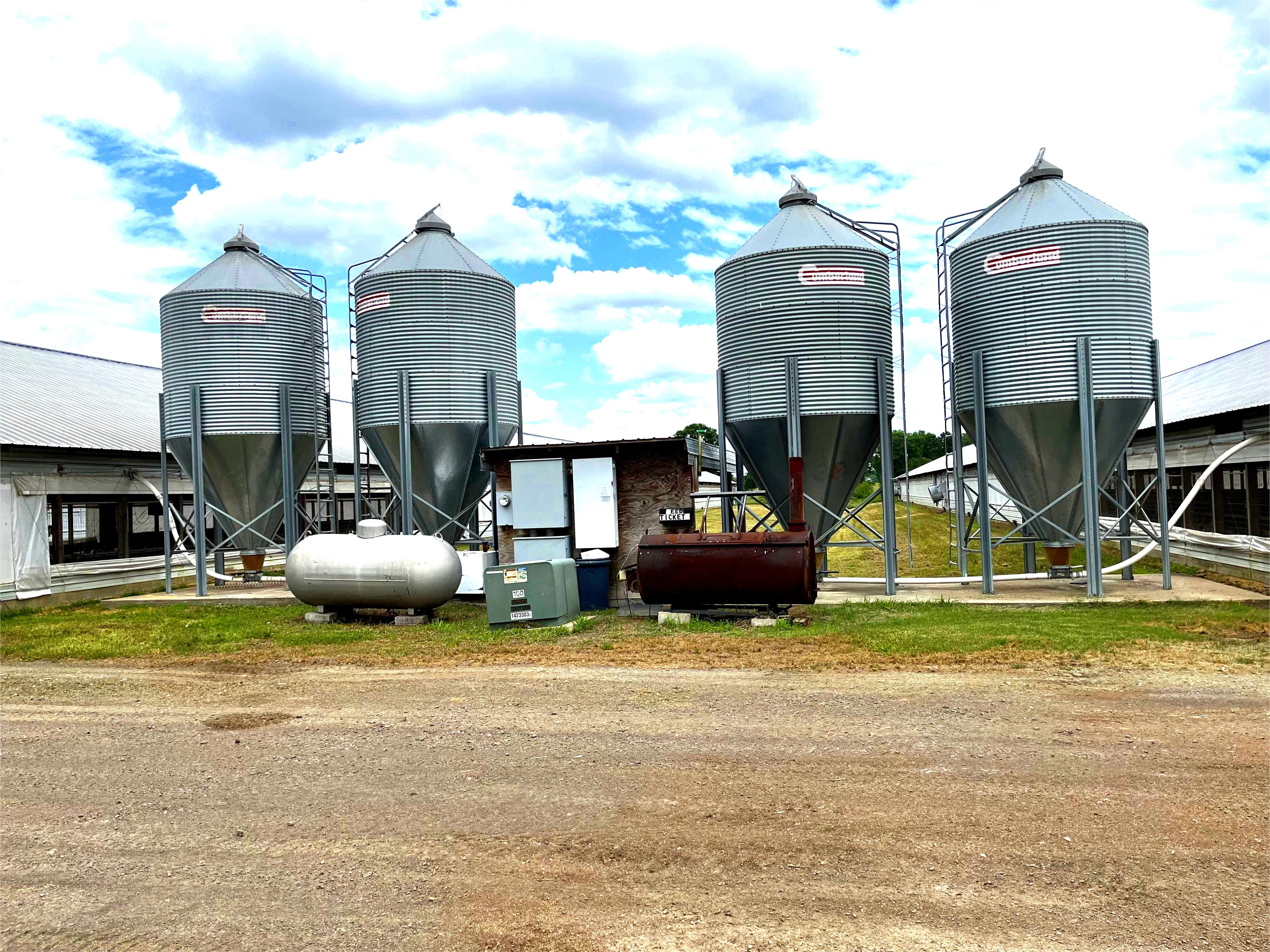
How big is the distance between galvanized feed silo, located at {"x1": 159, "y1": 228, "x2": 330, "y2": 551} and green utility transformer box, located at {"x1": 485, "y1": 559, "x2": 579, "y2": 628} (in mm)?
8640

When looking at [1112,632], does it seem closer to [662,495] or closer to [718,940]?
[662,495]

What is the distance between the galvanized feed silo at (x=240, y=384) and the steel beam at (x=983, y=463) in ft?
49.0

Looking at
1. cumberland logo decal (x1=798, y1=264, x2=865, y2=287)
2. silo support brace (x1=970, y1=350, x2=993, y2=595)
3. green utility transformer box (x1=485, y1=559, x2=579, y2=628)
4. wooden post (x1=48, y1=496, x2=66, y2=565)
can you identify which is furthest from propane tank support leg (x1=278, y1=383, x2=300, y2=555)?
silo support brace (x1=970, y1=350, x2=993, y2=595)

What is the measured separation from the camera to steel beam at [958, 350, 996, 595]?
666 inches

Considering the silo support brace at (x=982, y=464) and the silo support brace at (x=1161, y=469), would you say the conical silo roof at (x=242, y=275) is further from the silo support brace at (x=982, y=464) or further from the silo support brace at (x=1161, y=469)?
the silo support brace at (x=1161, y=469)

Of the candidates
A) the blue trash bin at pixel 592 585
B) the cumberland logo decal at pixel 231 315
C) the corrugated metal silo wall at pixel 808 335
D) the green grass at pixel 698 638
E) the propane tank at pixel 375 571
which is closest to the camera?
the green grass at pixel 698 638

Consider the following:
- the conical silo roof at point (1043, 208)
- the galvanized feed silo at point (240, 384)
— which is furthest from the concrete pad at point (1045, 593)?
the galvanized feed silo at point (240, 384)

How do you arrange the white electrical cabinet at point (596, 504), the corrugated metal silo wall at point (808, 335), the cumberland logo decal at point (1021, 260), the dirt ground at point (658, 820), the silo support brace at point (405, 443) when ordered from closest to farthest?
the dirt ground at point (658, 820), the cumberland logo decal at point (1021, 260), the corrugated metal silo wall at point (808, 335), the white electrical cabinet at point (596, 504), the silo support brace at point (405, 443)

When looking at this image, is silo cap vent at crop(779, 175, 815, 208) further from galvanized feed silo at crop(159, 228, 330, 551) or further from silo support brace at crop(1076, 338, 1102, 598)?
galvanized feed silo at crop(159, 228, 330, 551)

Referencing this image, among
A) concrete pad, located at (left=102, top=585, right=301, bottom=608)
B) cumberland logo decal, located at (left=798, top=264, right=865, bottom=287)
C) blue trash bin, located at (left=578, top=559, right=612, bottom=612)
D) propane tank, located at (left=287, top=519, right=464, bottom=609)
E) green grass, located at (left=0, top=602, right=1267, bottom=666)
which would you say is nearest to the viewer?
green grass, located at (left=0, top=602, right=1267, bottom=666)

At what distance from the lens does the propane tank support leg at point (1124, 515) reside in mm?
17500

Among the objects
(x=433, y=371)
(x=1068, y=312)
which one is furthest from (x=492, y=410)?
(x=1068, y=312)

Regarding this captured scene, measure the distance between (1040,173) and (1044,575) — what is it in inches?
314

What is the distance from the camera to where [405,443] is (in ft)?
61.6
